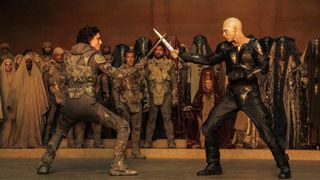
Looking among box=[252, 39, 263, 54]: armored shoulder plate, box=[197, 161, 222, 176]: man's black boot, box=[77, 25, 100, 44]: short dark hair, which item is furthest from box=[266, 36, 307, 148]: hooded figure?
box=[77, 25, 100, 44]: short dark hair

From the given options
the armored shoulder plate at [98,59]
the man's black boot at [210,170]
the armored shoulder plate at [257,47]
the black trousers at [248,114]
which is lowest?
the man's black boot at [210,170]

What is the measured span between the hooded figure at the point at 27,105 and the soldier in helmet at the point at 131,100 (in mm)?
1769

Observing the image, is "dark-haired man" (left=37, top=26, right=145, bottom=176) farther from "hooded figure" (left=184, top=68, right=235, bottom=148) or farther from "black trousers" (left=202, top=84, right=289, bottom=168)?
"hooded figure" (left=184, top=68, right=235, bottom=148)

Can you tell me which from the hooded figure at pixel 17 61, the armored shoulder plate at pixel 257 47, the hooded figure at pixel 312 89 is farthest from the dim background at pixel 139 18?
the armored shoulder plate at pixel 257 47

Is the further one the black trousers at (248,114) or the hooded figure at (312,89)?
the hooded figure at (312,89)

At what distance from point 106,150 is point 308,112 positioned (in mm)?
3959

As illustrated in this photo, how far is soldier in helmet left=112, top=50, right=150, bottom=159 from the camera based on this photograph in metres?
14.1

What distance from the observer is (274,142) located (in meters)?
10.9

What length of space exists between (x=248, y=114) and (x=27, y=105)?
218 inches

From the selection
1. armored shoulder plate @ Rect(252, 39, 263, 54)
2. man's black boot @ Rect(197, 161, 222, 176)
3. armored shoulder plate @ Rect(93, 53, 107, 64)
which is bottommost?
man's black boot @ Rect(197, 161, 222, 176)

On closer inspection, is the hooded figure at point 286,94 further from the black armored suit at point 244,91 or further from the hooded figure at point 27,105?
the hooded figure at point 27,105

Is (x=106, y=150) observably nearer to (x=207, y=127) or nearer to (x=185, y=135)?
(x=185, y=135)

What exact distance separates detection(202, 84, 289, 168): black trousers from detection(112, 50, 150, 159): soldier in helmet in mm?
2926

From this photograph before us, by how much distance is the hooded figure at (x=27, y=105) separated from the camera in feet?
48.9
